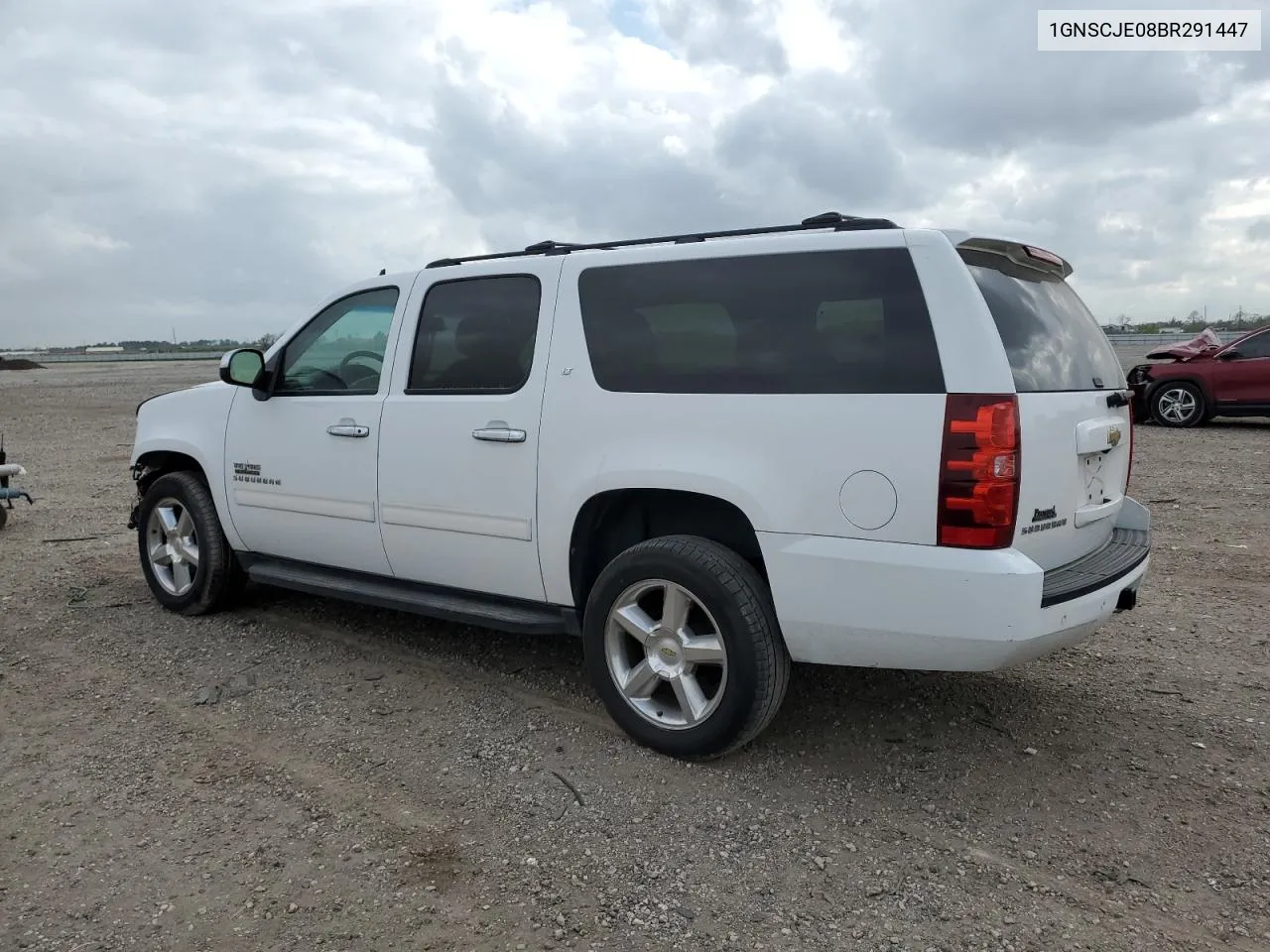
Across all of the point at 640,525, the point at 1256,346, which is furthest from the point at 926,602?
the point at 1256,346

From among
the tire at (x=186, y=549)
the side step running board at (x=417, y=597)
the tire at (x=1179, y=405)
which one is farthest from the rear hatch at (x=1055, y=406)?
the tire at (x=1179, y=405)

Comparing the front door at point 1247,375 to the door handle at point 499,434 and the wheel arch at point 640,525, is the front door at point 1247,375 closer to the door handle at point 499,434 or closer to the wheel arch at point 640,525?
the wheel arch at point 640,525

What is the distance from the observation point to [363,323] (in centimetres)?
488

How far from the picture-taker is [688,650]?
365cm

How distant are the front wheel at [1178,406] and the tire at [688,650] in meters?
12.6

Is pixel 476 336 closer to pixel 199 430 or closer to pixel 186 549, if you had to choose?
pixel 199 430

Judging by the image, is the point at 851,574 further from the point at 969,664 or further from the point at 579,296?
the point at 579,296

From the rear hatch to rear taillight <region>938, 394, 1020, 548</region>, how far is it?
2.2 inches

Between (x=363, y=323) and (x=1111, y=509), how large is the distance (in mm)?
3464

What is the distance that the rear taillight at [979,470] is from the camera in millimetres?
3047

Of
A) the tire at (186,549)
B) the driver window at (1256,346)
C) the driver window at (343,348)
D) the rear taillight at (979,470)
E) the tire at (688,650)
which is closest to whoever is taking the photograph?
the rear taillight at (979,470)

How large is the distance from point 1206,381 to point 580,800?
43.8 ft

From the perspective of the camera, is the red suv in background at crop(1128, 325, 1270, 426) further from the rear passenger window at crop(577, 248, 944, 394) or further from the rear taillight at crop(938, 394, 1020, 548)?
the rear taillight at crop(938, 394, 1020, 548)

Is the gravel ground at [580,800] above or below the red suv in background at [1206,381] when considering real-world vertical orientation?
below
